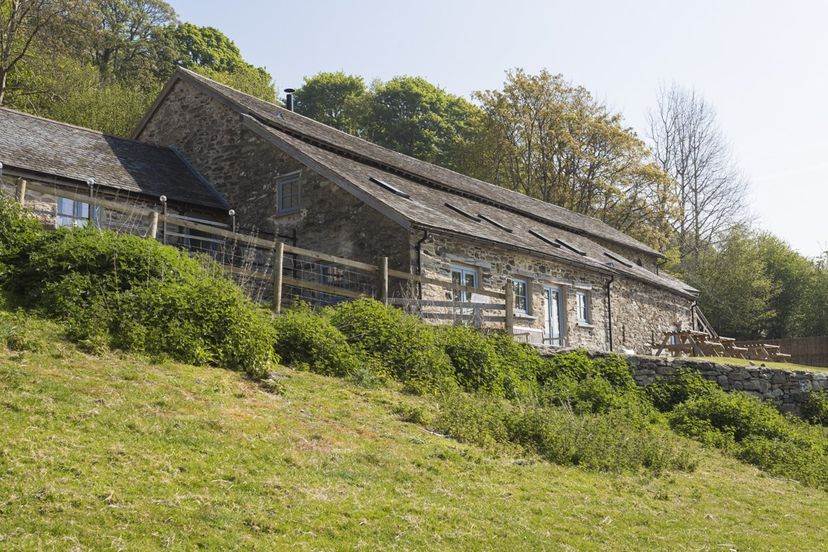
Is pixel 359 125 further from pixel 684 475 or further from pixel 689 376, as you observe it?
pixel 684 475

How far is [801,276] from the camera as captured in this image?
157 ft

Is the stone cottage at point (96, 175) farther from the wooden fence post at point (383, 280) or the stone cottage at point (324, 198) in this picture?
the wooden fence post at point (383, 280)

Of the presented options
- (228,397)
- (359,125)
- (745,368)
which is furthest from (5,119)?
(359,125)

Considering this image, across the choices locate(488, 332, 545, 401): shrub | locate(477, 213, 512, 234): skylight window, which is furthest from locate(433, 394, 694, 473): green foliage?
locate(477, 213, 512, 234): skylight window

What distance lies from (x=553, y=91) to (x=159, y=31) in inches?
875

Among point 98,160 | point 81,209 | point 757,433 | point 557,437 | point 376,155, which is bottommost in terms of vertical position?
point 757,433

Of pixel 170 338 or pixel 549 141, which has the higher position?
pixel 549 141

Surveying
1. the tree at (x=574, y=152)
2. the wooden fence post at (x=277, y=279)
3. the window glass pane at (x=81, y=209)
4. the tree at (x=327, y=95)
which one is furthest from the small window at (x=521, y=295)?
the tree at (x=327, y=95)

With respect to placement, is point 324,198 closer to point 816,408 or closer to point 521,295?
point 521,295

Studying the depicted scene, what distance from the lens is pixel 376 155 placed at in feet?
85.3

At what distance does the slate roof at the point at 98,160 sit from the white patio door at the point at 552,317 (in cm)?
929

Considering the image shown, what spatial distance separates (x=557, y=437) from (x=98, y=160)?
14.7 meters

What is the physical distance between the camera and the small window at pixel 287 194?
20.9 meters

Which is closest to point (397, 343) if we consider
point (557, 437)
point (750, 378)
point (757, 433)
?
point (557, 437)
